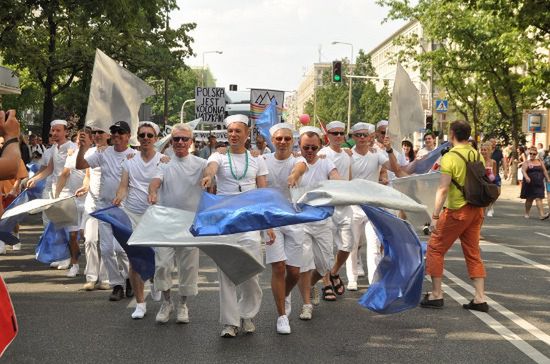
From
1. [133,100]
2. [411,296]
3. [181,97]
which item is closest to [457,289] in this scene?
[411,296]

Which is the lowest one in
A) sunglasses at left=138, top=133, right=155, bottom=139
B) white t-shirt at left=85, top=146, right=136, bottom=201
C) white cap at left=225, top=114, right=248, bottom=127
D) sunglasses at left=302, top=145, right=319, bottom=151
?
white t-shirt at left=85, top=146, right=136, bottom=201

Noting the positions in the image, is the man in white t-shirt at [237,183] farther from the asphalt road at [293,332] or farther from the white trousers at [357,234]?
the white trousers at [357,234]

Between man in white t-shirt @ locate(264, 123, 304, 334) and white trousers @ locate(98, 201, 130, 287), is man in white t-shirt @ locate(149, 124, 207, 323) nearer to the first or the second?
man in white t-shirt @ locate(264, 123, 304, 334)

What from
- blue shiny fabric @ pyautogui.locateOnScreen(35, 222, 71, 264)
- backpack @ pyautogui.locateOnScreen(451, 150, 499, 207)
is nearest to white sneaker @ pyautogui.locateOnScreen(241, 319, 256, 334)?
backpack @ pyautogui.locateOnScreen(451, 150, 499, 207)

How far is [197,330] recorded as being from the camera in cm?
808

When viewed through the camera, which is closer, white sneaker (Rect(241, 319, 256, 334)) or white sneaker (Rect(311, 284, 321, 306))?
white sneaker (Rect(241, 319, 256, 334))

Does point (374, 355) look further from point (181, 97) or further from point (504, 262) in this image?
point (181, 97)

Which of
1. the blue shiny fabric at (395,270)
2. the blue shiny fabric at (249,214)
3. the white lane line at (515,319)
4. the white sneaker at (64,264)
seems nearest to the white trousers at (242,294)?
the blue shiny fabric at (249,214)

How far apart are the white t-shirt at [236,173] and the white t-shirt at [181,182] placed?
13.6 inches

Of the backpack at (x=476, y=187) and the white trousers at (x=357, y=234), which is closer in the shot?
the backpack at (x=476, y=187)

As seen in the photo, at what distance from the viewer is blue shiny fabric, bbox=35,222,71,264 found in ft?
39.4

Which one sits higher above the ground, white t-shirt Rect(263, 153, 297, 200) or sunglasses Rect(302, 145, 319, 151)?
sunglasses Rect(302, 145, 319, 151)

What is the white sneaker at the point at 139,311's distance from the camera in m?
8.66

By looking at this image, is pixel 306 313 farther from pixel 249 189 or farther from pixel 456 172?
pixel 456 172
